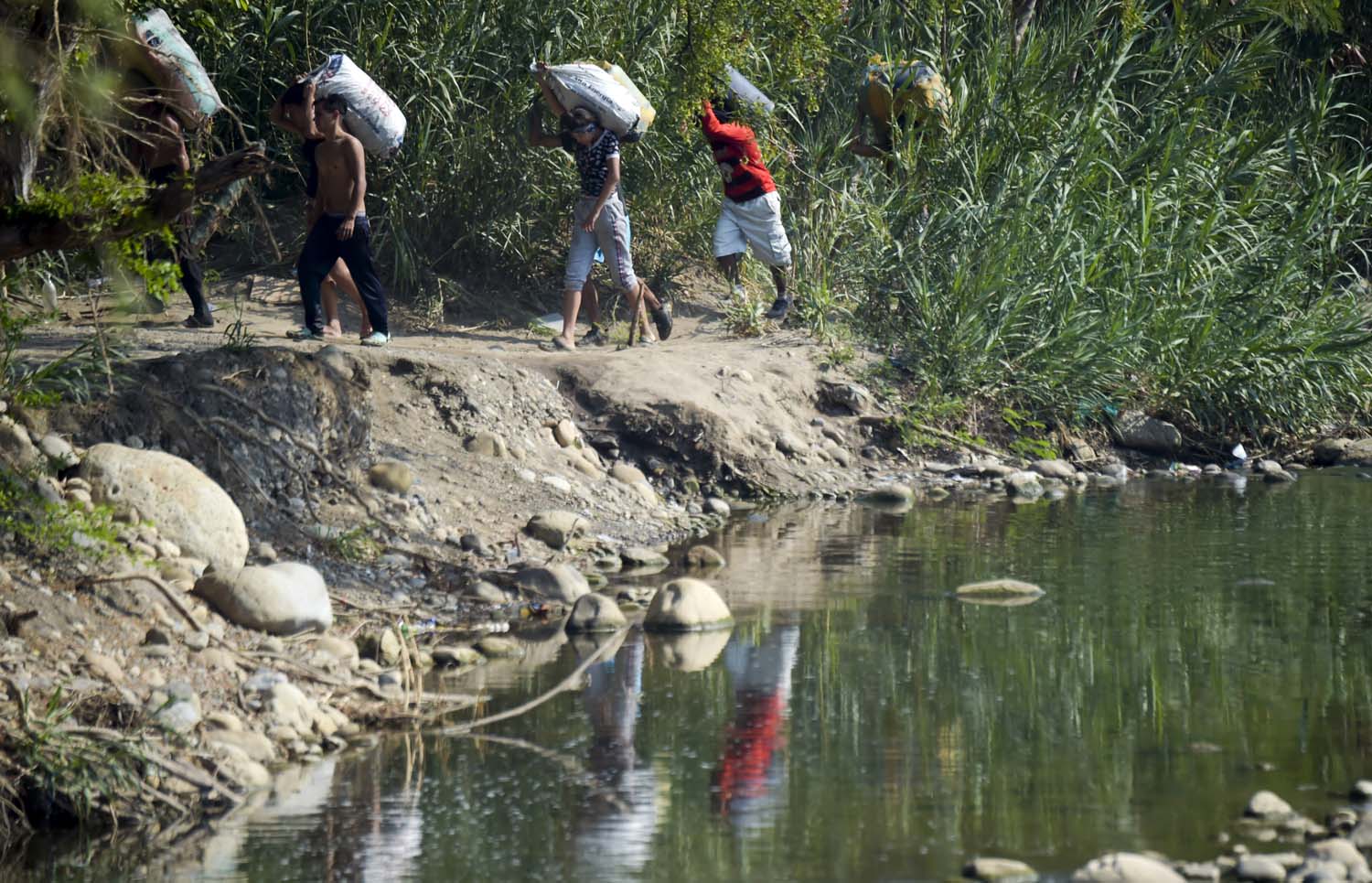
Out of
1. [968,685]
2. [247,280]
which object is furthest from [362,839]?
[247,280]

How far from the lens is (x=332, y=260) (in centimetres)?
914

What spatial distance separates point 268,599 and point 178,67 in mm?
3138

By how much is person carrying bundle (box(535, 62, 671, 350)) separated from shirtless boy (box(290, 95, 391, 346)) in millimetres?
1239

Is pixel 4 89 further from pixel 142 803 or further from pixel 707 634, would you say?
pixel 707 634

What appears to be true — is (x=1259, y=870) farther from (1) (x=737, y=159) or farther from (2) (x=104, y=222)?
(1) (x=737, y=159)

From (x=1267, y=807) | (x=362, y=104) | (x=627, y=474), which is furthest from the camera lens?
(x=362, y=104)

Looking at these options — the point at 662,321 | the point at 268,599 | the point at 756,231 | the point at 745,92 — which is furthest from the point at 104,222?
the point at 756,231

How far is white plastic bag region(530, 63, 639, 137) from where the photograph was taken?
9.53 metres

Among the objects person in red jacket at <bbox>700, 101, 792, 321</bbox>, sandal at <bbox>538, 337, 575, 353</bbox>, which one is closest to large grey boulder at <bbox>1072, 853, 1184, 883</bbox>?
sandal at <bbox>538, 337, 575, 353</bbox>

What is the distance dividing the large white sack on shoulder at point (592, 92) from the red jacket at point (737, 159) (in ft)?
4.33

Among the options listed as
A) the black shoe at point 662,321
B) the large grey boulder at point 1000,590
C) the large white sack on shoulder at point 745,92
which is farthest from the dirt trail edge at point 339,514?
the large white sack on shoulder at point 745,92

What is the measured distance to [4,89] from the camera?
4.59 metres

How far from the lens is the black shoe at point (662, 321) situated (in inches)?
432

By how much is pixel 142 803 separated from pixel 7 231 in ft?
4.95
